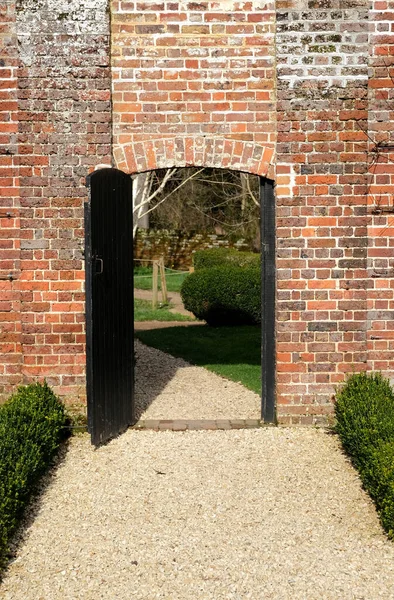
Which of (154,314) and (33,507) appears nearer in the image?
(33,507)

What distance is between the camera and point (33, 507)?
5.21 m

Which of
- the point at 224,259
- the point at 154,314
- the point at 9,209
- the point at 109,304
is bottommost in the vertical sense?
the point at 154,314

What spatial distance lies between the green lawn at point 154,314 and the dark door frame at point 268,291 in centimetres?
912

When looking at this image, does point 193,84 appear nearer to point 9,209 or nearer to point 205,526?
point 9,209

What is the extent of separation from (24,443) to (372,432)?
2.46 meters

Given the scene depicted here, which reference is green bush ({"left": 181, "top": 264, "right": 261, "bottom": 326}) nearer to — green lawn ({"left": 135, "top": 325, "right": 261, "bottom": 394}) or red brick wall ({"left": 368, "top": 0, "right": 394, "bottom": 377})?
green lawn ({"left": 135, "top": 325, "right": 261, "bottom": 394})

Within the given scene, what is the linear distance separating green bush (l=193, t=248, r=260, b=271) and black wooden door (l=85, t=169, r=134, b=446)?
9317 mm

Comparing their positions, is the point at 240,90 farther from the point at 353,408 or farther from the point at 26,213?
the point at 353,408

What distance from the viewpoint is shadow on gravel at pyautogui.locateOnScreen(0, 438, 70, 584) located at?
178 inches

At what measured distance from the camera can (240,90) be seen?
22.4 feet

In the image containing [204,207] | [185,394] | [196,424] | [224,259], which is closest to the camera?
[196,424]

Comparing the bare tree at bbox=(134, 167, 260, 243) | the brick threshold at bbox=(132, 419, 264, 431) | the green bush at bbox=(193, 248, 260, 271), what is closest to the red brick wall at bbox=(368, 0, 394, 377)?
the brick threshold at bbox=(132, 419, 264, 431)

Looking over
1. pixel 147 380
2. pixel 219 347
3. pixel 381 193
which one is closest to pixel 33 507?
pixel 381 193

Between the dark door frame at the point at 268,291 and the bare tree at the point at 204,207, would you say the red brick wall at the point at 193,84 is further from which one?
the bare tree at the point at 204,207
